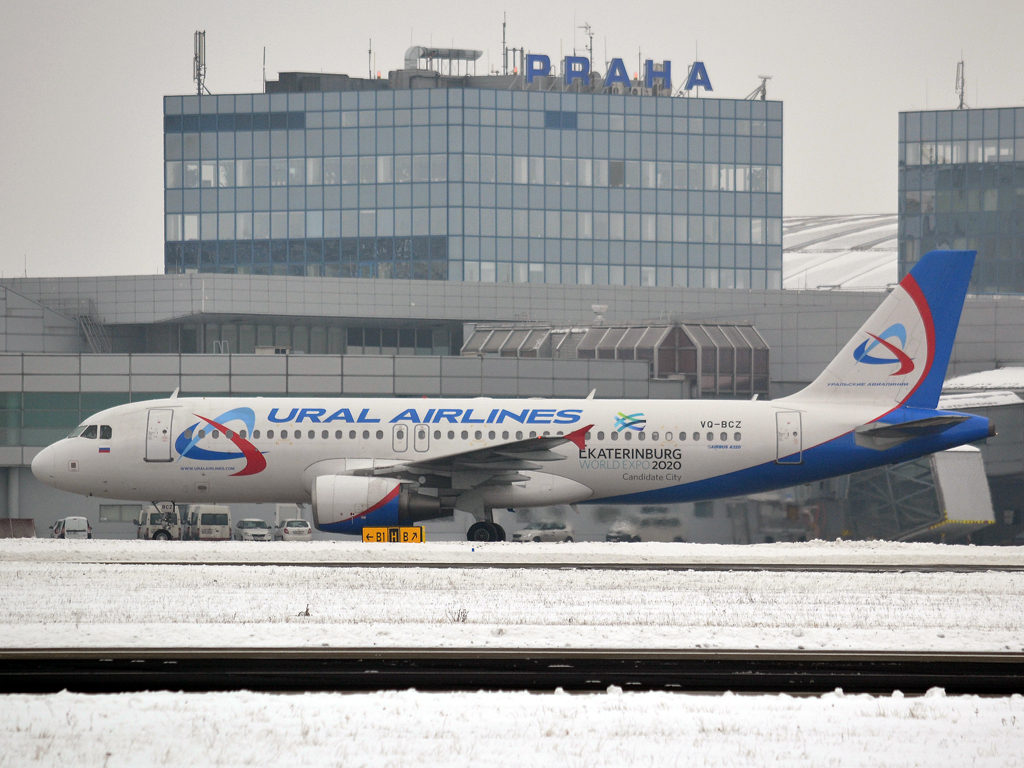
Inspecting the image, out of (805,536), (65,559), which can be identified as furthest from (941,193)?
(65,559)

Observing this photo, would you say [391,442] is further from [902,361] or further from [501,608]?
[902,361]

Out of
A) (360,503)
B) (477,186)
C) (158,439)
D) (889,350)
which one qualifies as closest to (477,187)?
(477,186)

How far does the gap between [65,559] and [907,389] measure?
24.1m

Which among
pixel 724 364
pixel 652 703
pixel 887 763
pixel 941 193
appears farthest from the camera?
pixel 941 193

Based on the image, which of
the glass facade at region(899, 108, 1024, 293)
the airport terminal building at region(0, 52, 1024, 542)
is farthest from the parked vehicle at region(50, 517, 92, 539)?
the glass facade at region(899, 108, 1024, 293)

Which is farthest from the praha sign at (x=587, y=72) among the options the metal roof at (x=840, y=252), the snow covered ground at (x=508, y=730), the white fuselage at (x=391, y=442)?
the snow covered ground at (x=508, y=730)

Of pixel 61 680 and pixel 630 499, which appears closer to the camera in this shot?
pixel 61 680

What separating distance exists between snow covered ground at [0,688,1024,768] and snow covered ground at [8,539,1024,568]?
1478 centimetres

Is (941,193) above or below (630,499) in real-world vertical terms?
above

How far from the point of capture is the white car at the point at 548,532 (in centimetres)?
4497

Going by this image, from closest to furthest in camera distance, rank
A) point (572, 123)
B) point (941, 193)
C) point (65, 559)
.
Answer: point (65, 559) < point (572, 123) < point (941, 193)

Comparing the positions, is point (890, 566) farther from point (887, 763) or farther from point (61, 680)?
point (61, 680)

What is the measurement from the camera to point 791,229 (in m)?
179

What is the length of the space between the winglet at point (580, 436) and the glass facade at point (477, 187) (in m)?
69.1
